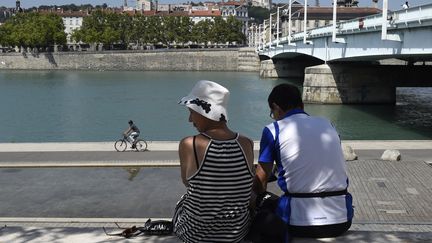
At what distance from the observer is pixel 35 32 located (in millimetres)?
109625

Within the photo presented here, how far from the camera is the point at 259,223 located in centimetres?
423

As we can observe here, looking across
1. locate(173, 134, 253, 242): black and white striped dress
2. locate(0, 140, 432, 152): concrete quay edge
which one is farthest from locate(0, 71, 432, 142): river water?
locate(173, 134, 253, 242): black and white striped dress

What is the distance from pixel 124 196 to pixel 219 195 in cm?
613

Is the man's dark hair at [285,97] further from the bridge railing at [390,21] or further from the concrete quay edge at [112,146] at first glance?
the bridge railing at [390,21]

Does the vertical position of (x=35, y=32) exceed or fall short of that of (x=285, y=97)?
it exceeds it

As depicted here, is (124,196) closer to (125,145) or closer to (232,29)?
(125,145)

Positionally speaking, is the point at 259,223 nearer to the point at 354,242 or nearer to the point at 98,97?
the point at 354,242

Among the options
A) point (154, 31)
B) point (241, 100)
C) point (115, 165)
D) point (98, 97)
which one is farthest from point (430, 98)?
point (154, 31)

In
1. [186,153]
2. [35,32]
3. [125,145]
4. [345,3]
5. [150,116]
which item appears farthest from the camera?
[345,3]

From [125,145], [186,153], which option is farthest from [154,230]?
[125,145]

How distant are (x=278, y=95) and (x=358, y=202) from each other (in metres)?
5.94

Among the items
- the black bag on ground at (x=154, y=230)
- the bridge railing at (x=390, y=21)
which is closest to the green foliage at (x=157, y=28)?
the bridge railing at (x=390, y=21)

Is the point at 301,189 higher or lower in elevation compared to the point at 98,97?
higher

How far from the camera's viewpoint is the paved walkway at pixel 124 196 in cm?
499
